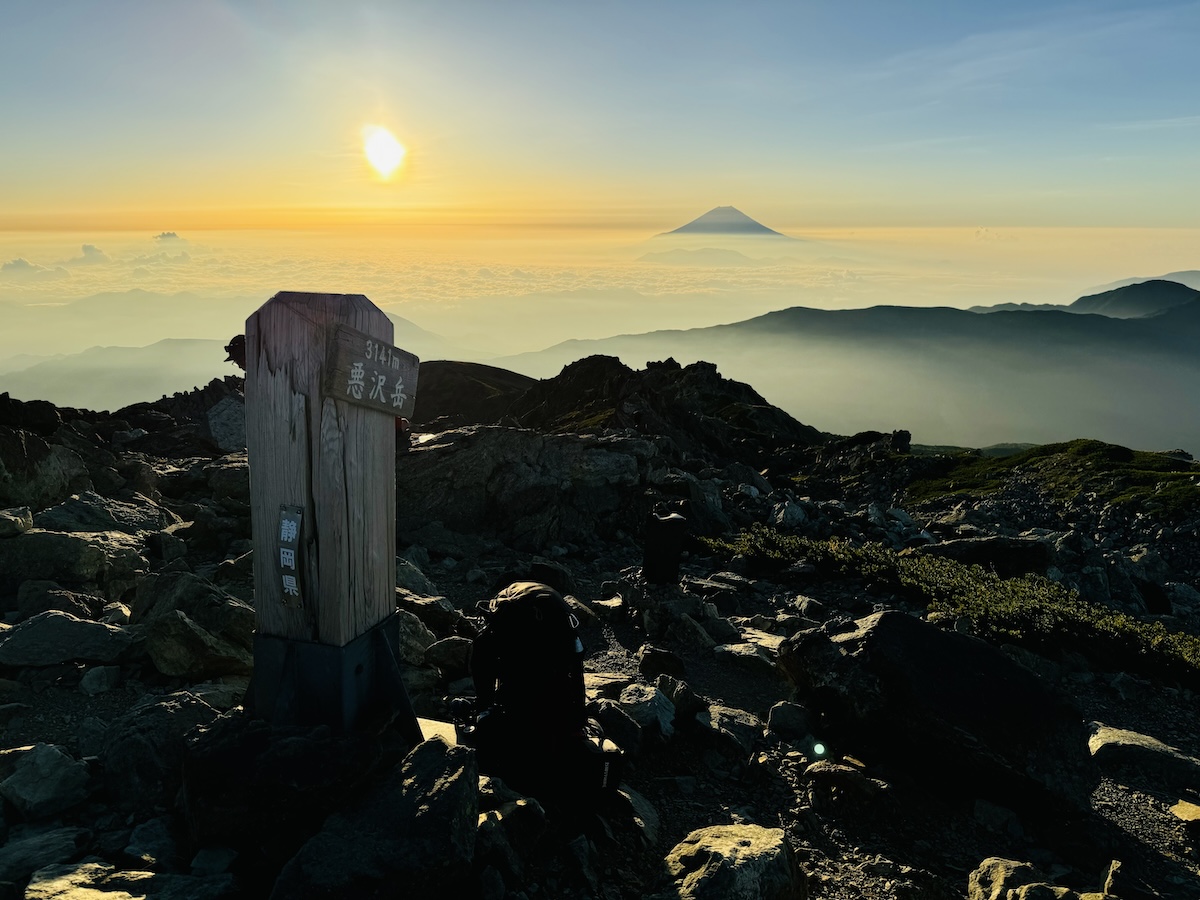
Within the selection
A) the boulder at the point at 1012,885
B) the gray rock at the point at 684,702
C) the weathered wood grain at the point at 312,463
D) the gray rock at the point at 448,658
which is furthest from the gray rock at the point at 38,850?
the boulder at the point at 1012,885

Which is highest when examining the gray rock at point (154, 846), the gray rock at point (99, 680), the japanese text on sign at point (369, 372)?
the japanese text on sign at point (369, 372)

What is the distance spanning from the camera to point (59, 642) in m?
6.21

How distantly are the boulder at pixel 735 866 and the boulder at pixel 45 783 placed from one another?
11.4 ft

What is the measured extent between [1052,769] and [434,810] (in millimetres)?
5580

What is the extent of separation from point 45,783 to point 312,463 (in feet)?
7.70

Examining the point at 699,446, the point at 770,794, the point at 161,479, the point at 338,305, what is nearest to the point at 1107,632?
the point at 770,794

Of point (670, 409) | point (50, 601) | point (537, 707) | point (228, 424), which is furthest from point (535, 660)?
point (670, 409)

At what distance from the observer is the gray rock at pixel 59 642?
6.04 m

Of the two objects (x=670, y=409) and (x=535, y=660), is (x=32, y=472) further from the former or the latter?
(x=670, y=409)

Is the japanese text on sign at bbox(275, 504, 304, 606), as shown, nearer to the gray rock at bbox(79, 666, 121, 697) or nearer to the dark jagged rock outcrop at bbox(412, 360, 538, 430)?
the gray rock at bbox(79, 666, 121, 697)

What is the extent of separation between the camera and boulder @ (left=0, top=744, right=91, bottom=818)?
433cm

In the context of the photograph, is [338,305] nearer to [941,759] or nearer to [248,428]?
[248,428]

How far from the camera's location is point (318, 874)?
12.0ft

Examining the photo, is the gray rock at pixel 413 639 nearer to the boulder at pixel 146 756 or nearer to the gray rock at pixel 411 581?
the gray rock at pixel 411 581
